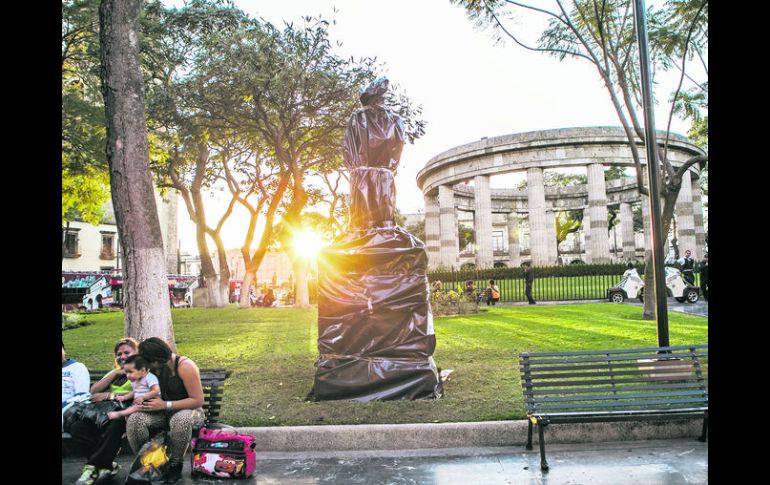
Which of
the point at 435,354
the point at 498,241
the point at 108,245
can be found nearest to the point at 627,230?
the point at 498,241

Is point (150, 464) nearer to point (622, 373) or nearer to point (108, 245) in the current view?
point (622, 373)

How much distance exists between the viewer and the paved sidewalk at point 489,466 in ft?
13.6

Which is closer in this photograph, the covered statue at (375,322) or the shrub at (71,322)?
the covered statue at (375,322)

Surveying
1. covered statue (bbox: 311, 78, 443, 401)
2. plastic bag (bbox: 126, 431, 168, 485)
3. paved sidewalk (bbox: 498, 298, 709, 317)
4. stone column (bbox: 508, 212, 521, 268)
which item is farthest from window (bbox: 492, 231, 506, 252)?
plastic bag (bbox: 126, 431, 168, 485)

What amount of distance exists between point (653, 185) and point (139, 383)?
19.6 ft

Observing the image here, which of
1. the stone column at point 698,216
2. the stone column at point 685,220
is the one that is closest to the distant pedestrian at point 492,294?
the stone column at point 685,220

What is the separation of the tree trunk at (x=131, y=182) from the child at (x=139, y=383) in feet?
5.44

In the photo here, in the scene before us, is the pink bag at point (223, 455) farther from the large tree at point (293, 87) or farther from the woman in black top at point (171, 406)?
the large tree at point (293, 87)

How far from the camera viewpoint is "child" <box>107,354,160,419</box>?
4.21 m

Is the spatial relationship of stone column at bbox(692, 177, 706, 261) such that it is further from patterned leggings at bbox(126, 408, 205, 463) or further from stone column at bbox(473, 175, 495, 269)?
patterned leggings at bbox(126, 408, 205, 463)
